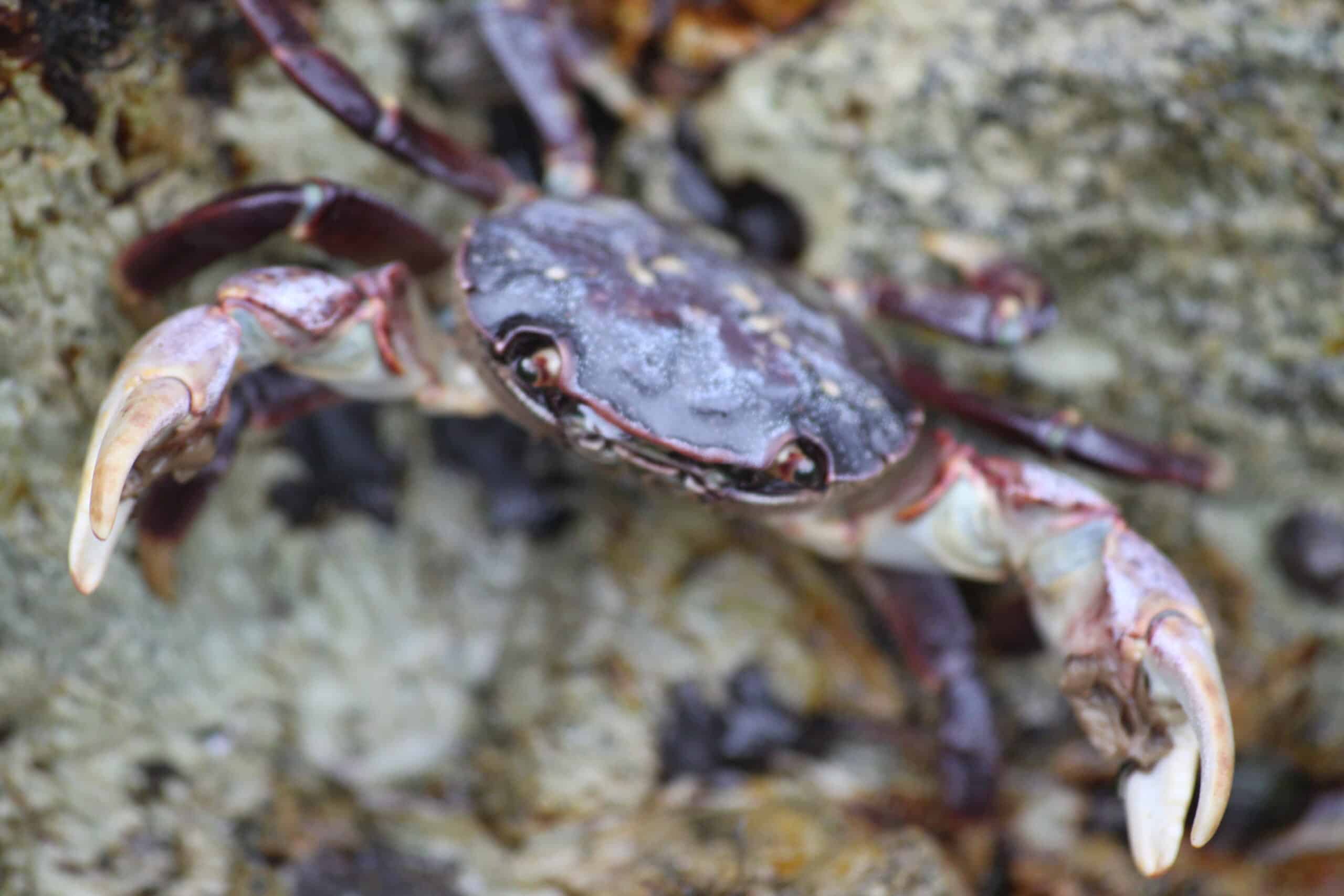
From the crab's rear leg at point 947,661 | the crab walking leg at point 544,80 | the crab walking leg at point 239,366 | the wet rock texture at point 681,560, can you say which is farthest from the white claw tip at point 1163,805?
the crab walking leg at point 544,80

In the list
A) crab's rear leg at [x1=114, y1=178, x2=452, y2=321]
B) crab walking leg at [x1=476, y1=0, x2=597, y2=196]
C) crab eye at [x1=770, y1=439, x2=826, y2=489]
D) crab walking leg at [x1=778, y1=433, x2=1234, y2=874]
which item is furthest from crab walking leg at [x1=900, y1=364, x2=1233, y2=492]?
crab's rear leg at [x1=114, y1=178, x2=452, y2=321]

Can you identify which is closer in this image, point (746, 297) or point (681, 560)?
point (746, 297)

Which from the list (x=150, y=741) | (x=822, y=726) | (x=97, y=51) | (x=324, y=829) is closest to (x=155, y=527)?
(x=150, y=741)

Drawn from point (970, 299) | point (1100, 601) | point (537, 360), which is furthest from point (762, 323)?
point (1100, 601)

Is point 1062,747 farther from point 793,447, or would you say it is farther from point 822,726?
point 793,447

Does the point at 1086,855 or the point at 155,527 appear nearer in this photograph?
the point at 155,527

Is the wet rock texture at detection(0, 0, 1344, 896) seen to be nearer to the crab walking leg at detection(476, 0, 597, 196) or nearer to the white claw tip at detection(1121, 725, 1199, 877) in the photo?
the crab walking leg at detection(476, 0, 597, 196)

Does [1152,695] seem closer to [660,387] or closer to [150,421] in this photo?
[660,387]
